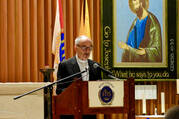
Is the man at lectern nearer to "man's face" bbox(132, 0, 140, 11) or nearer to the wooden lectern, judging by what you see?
the wooden lectern

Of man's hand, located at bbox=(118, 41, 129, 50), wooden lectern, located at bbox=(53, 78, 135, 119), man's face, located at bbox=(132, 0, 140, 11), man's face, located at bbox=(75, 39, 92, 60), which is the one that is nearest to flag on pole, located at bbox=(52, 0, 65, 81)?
man's hand, located at bbox=(118, 41, 129, 50)

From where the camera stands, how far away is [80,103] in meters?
2.83

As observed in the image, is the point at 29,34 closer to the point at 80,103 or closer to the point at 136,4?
the point at 136,4

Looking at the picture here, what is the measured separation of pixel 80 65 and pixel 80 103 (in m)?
1.04

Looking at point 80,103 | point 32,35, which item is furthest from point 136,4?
point 80,103

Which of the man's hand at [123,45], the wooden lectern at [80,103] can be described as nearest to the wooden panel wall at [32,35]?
the man's hand at [123,45]

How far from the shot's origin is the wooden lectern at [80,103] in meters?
2.83

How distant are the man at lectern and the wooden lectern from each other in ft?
1.95

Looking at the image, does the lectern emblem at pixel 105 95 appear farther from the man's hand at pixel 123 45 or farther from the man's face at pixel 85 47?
the man's hand at pixel 123 45

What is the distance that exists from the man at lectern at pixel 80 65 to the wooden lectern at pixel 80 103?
1.95 ft

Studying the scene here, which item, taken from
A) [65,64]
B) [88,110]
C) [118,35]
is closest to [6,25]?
[118,35]

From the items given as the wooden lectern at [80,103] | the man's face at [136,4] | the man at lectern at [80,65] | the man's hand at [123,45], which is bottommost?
the wooden lectern at [80,103]

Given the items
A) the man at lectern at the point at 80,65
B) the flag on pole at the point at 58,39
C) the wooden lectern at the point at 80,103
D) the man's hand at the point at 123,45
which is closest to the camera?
the wooden lectern at the point at 80,103

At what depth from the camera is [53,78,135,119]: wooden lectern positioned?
9.27 feet
